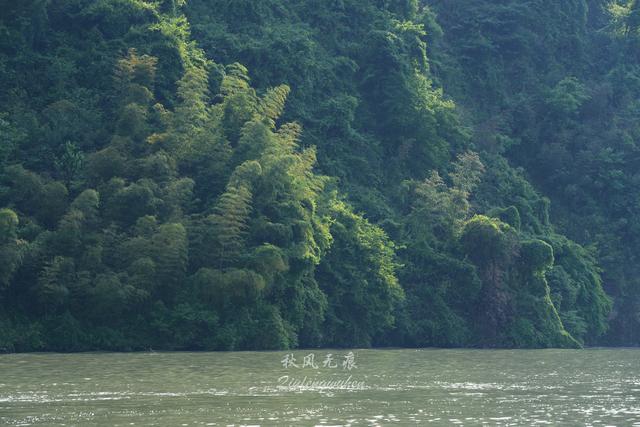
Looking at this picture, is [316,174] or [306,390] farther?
[316,174]

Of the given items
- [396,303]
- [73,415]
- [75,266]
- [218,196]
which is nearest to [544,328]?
[396,303]

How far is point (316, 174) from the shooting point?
53281 mm

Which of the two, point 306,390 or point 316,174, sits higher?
point 316,174

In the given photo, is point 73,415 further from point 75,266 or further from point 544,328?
point 544,328

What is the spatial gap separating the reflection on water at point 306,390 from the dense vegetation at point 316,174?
351 cm

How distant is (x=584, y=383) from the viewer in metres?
30.1

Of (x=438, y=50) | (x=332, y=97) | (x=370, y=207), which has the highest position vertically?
(x=438, y=50)

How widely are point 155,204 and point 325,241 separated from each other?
273 inches

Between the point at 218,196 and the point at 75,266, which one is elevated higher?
the point at 218,196

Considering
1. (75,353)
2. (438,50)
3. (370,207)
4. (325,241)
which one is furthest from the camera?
(438,50)

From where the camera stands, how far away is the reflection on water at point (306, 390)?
21.7 meters

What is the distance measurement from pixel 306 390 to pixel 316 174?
27.1m

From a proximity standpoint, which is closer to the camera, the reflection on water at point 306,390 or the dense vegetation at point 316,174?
the reflection on water at point 306,390

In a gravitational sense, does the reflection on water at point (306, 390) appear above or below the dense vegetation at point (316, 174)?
below
